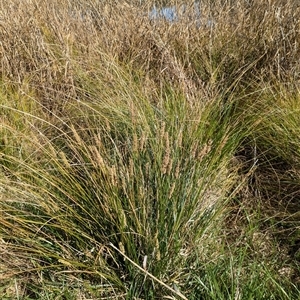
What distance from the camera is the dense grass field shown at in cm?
122

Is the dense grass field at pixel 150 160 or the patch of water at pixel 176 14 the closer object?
the dense grass field at pixel 150 160

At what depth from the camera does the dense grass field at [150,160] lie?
122 cm

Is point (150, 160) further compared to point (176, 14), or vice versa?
point (176, 14)

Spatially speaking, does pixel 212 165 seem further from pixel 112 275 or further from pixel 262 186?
pixel 112 275

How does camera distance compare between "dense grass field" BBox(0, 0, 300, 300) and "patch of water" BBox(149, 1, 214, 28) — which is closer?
"dense grass field" BBox(0, 0, 300, 300)

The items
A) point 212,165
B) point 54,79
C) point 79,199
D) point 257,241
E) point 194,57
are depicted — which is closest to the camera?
point 79,199

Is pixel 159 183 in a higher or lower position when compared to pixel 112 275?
higher

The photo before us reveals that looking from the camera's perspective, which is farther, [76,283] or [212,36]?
[212,36]

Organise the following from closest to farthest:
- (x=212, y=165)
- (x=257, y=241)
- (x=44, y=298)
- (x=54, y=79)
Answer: (x=44, y=298) < (x=257, y=241) < (x=212, y=165) < (x=54, y=79)

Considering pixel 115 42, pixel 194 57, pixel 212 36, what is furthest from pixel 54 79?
pixel 212 36

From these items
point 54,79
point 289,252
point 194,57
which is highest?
point 54,79

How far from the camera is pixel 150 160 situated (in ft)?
4.57

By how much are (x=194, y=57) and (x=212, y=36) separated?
219 millimetres

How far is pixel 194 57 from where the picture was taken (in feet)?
8.58
